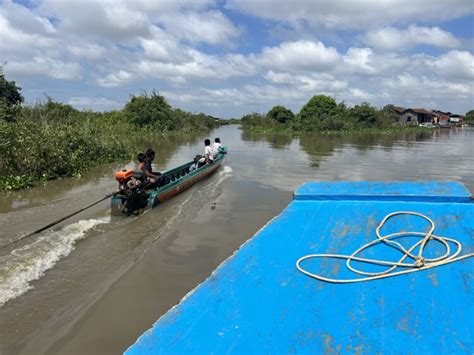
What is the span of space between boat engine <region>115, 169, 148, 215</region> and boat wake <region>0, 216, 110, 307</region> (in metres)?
1.10

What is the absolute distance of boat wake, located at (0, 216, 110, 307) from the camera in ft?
17.0

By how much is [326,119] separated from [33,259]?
49.6 meters

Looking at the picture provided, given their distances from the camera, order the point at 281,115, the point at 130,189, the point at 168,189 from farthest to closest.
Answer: the point at 281,115, the point at 168,189, the point at 130,189

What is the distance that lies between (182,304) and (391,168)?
16405mm

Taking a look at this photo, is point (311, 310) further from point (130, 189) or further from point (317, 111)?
point (317, 111)

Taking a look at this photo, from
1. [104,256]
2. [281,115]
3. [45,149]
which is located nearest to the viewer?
[104,256]

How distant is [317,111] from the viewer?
189ft

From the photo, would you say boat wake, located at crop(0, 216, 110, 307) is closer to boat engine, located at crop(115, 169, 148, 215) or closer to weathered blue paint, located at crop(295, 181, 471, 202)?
boat engine, located at crop(115, 169, 148, 215)

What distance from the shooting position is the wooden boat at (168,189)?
→ 877cm

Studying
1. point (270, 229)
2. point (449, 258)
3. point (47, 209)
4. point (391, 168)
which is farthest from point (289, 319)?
point (391, 168)

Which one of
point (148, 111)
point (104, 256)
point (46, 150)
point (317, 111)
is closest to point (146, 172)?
point (104, 256)

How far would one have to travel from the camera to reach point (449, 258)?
340 cm

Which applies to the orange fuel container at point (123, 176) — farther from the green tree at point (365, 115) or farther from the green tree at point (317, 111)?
the green tree at point (365, 115)

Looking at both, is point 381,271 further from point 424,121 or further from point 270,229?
point 424,121
